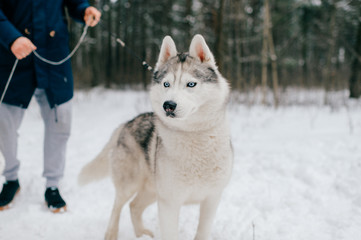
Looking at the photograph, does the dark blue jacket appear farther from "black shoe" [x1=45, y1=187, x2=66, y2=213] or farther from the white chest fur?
the white chest fur

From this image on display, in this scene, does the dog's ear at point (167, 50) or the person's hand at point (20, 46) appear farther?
the person's hand at point (20, 46)

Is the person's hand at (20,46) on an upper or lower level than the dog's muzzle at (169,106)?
upper

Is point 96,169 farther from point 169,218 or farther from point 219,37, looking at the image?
point 219,37

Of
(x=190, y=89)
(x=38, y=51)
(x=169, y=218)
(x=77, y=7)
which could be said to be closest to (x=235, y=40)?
(x=77, y=7)

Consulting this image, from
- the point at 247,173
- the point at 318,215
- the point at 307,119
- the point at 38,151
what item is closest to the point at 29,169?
the point at 38,151

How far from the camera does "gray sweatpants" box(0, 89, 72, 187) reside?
2.56 meters

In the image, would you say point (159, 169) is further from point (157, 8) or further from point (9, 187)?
point (157, 8)

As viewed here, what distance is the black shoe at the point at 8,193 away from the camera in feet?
8.76

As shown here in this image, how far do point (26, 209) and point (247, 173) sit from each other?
2.66 metres

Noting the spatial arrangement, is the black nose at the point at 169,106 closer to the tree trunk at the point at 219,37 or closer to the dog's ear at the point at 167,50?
the dog's ear at the point at 167,50

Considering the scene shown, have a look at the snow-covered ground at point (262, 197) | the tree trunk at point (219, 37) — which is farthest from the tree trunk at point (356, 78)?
the tree trunk at point (219, 37)

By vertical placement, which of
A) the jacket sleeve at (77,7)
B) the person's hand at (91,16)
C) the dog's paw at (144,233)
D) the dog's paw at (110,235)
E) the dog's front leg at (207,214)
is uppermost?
the jacket sleeve at (77,7)

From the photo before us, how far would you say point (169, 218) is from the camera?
72.4 inches

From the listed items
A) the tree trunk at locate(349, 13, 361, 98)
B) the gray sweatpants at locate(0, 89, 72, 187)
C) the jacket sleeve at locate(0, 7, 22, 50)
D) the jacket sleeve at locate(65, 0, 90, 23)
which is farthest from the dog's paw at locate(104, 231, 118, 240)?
the tree trunk at locate(349, 13, 361, 98)
